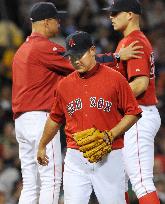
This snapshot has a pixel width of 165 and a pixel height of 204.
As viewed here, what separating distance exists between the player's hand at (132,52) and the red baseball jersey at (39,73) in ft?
1.83

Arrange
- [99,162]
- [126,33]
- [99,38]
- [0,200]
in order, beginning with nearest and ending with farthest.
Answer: [99,162], [126,33], [0,200], [99,38]

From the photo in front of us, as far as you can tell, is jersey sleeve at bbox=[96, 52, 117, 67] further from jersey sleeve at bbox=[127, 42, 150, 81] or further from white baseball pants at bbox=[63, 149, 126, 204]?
white baseball pants at bbox=[63, 149, 126, 204]

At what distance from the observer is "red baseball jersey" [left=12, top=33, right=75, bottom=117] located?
7078 mm

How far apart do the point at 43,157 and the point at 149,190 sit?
3.40 feet

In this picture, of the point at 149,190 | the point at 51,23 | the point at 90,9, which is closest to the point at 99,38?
the point at 90,9

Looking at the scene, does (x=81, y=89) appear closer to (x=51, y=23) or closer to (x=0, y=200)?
(x=51, y=23)

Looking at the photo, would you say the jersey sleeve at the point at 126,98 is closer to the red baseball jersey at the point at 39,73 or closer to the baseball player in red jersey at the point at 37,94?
the baseball player in red jersey at the point at 37,94

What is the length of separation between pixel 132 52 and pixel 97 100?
0.98 meters

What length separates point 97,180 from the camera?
595cm

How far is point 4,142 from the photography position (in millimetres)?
11016

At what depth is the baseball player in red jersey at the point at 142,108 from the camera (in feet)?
21.7

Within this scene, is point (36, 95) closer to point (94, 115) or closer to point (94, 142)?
point (94, 115)

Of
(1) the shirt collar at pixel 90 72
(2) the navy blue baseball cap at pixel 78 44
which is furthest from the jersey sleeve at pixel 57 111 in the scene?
(2) the navy blue baseball cap at pixel 78 44

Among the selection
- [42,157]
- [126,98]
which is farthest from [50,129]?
[126,98]
